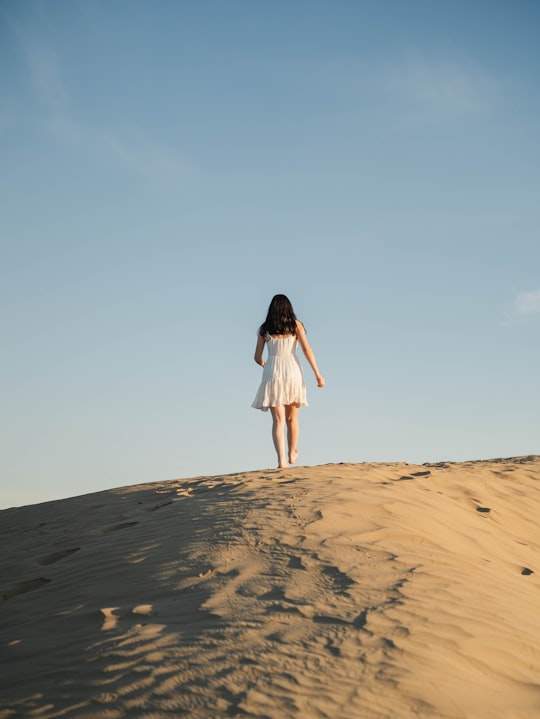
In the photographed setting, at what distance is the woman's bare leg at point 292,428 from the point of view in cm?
927

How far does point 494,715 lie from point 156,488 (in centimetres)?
586

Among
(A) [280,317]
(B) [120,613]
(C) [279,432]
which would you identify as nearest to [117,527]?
(B) [120,613]

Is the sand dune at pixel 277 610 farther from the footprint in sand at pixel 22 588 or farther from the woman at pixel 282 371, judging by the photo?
the woman at pixel 282 371

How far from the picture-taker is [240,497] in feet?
21.5

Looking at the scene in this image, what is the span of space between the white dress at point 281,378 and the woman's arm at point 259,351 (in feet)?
0.34

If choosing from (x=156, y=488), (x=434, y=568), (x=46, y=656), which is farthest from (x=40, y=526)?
(x=434, y=568)

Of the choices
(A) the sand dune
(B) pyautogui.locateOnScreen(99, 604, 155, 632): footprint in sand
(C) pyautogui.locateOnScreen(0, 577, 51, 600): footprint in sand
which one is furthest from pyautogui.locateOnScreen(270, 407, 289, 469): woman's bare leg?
(B) pyautogui.locateOnScreen(99, 604, 155, 632): footprint in sand

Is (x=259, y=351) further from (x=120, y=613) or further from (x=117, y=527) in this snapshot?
(x=120, y=613)

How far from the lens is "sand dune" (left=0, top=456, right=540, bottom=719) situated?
328 cm

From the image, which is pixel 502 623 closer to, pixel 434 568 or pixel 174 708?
pixel 434 568

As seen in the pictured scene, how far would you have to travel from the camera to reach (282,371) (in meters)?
9.09

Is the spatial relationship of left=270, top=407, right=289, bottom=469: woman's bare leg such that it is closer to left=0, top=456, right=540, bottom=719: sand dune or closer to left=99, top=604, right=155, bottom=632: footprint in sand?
left=0, top=456, right=540, bottom=719: sand dune

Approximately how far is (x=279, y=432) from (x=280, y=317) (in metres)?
1.54

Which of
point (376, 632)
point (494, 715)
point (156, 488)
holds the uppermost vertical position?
point (156, 488)
